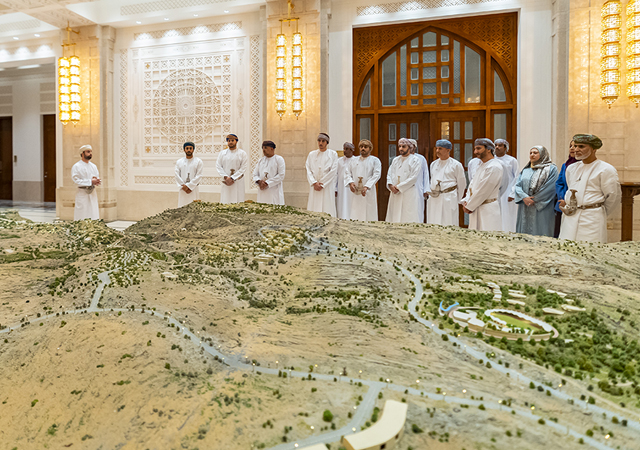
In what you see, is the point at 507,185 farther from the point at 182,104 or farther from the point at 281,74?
the point at 182,104

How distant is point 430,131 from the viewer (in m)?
7.02

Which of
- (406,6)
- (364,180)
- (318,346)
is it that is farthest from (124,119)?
(318,346)

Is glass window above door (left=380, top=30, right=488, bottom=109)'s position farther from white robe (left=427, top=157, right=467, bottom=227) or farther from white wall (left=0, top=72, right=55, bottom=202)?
white wall (left=0, top=72, right=55, bottom=202)

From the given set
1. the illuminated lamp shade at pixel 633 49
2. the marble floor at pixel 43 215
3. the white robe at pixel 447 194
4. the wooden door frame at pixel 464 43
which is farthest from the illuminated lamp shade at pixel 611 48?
the marble floor at pixel 43 215

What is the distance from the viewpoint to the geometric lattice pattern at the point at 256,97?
7.75 meters

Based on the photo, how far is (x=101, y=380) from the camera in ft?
3.14

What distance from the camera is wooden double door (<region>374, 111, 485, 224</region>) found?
272 inches

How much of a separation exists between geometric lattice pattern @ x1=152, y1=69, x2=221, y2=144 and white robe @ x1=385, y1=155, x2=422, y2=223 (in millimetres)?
3841

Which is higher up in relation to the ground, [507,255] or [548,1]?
[548,1]

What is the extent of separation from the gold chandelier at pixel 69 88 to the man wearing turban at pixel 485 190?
24.8 ft

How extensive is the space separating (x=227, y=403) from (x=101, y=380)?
0.30 m

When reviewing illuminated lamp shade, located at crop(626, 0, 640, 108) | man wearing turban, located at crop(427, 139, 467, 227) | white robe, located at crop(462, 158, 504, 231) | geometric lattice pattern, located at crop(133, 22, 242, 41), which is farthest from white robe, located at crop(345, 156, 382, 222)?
geometric lattice pattern, located at crop(133, 22, 242, 41)

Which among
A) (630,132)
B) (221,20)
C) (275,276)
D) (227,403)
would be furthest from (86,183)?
(630,132)

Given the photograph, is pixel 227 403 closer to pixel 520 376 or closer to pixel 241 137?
pixel 520 376
